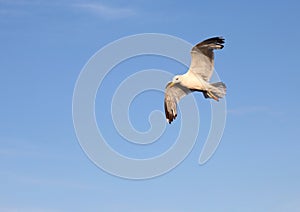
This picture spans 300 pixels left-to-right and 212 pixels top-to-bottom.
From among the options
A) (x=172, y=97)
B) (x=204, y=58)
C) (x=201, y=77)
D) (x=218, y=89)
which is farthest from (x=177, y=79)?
(x=218, y=89)

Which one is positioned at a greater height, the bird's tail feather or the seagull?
the seagull

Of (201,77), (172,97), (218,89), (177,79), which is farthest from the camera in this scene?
(172,97)

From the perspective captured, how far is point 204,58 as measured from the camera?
25203mm

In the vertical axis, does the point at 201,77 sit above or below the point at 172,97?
below

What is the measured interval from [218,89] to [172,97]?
358 cm

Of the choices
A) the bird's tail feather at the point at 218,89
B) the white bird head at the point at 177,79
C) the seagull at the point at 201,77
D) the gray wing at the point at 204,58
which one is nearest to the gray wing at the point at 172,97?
the seagull at the point at 201,77

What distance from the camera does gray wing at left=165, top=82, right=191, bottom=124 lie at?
26531 millimetres

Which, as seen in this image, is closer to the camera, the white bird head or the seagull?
the seagull

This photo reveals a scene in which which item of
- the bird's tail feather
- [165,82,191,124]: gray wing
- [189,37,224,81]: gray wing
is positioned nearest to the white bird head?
[165,82,191,124]: gray wing

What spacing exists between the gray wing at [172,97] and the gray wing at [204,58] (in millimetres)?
1103

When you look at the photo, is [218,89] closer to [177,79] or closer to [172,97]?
[177,79]

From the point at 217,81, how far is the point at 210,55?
119 centimetres

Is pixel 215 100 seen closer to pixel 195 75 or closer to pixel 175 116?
pixel 195 75

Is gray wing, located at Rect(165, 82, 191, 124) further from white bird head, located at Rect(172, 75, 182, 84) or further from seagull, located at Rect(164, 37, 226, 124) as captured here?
white bird head, located at Rect(172, 75, 182, 84)
